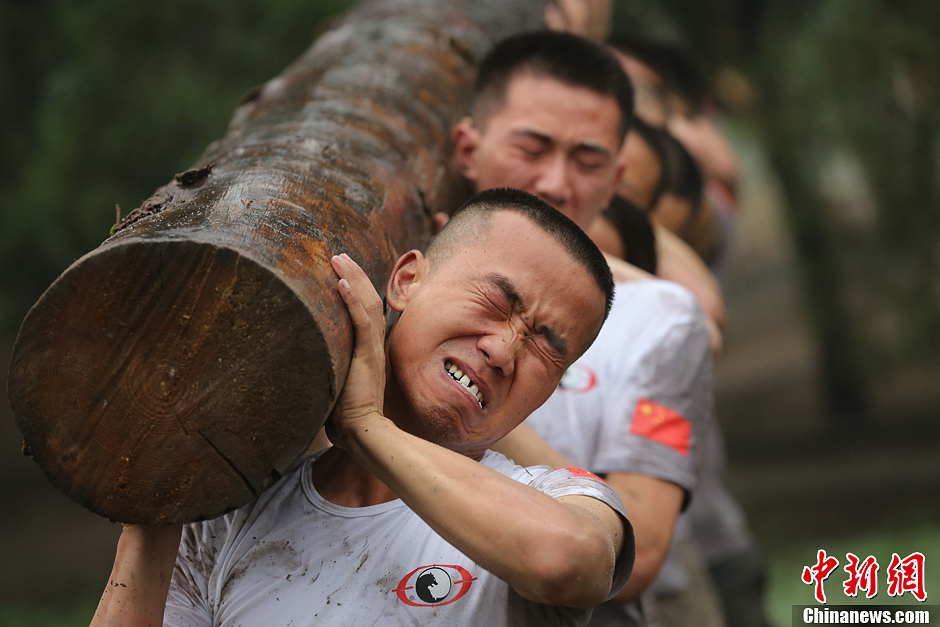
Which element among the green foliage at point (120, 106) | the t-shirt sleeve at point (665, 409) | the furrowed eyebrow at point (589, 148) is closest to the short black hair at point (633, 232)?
the furrowed eyebrow at point (589, 148)

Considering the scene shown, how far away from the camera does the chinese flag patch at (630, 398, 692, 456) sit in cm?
294

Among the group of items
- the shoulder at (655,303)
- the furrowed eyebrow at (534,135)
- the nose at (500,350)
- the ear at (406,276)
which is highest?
the furrowed eyebrow at (534,135)

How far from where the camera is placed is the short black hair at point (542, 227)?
90.0 inches

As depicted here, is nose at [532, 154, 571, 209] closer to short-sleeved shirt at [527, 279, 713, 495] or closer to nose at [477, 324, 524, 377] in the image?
short-sleeved shirt at [527, 279, 713, 495]

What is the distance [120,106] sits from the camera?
669 centimetres

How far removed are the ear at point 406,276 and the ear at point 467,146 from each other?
0.97m

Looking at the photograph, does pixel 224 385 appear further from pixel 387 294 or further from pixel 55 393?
pixel 387 294

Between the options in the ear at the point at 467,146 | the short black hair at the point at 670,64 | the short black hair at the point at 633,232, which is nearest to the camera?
the ear at the point at 467,146

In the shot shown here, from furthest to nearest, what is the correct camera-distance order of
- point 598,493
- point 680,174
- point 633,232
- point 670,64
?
1. point 670,64
2. point 680,174
3. point 633,232
4. point 598,493

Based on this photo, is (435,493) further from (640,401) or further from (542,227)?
(640,401)

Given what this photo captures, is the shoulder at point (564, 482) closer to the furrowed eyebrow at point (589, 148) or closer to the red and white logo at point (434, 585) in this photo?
the red and white logo at point (434, 585)

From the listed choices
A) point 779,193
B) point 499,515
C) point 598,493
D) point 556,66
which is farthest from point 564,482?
point 779,193

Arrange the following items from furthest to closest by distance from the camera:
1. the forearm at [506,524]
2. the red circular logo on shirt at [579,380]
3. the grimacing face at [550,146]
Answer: the grimacing face at [550,146] → the red circular logo on shirt at [579,380] → the forearm at [506,524]

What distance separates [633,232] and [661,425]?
38.1 inches
